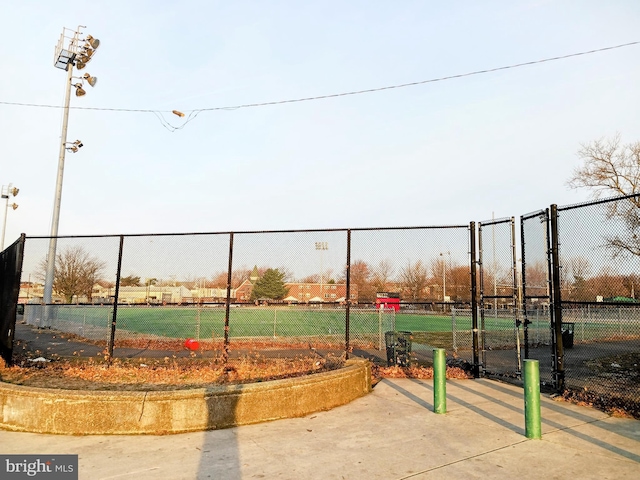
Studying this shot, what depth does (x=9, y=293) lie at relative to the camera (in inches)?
344

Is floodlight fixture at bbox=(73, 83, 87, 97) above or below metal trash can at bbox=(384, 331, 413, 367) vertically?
above

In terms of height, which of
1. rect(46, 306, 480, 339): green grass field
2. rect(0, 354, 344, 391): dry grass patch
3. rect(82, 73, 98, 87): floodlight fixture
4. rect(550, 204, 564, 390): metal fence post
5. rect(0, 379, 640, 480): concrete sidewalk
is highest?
rect(82, 73, 98, 87): floodlight fixture

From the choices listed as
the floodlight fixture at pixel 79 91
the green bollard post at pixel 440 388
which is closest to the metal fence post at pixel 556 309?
the green bollard post at pixel 440 388

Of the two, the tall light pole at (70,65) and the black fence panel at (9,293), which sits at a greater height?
the tall light pole at (70,65)

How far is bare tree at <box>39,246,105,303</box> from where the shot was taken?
11384 mm

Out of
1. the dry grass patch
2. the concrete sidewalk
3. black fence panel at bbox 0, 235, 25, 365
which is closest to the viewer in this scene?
the concrete sidewalk

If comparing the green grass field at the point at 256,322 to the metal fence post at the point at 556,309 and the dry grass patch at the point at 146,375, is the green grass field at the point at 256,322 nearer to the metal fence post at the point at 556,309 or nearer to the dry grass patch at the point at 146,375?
the dry grass patch at the point at 146,375

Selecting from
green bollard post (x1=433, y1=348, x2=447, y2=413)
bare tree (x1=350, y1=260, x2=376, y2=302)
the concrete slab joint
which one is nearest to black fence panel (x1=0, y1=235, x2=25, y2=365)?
the concrete slab joint

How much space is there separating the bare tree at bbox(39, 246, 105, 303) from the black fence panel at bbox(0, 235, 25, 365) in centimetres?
157

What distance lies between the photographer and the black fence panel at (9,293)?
842 cm

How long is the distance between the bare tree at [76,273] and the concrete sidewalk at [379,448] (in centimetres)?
582

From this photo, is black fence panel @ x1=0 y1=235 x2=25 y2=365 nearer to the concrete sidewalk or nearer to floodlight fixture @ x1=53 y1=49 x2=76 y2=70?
the concrete sidewalk

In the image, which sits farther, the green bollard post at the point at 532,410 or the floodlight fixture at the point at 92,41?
the floodlight fixture at the point at 92,41

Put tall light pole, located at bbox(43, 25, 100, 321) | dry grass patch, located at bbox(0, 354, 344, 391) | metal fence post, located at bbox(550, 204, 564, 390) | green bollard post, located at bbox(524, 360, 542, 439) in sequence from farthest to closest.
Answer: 1. tall light pole, located at bbox(43, 25, 100, 321)
2. metal fence post, located at bbox(550, 204, 564, 390)
3. dry grass patch, located at bbox(0, 354, 344, 391)
4. green bollard post, located at bbox(524, 360, 542, 439)
